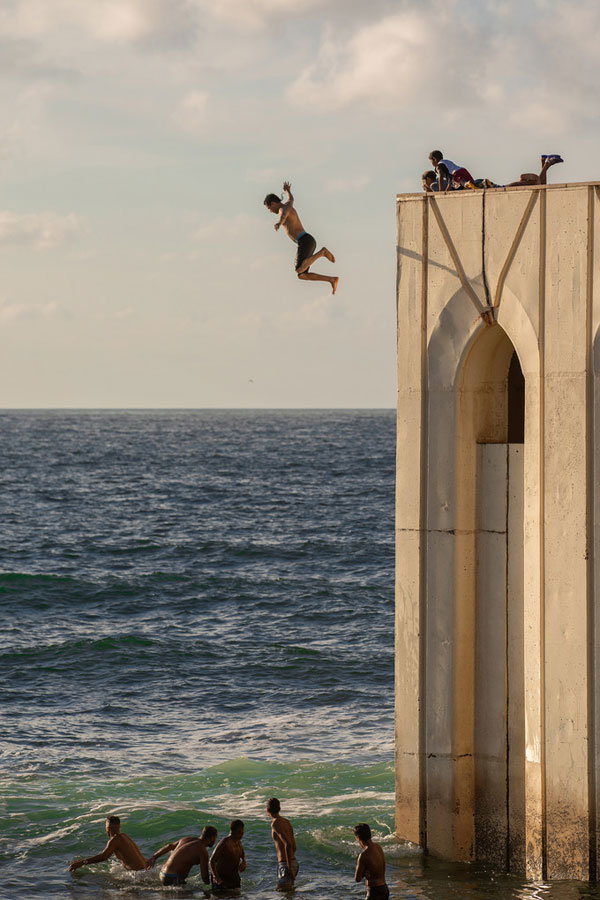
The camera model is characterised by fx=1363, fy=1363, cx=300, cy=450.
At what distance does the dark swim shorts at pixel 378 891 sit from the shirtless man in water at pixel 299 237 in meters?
7.71

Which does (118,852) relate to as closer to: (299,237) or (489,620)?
(489,620)

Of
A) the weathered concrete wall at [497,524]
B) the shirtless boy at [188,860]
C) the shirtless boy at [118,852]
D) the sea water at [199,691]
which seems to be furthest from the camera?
the sea water at [199,691]

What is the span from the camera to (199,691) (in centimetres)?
3462

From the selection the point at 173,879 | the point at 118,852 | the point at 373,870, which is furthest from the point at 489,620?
the point at 118,852

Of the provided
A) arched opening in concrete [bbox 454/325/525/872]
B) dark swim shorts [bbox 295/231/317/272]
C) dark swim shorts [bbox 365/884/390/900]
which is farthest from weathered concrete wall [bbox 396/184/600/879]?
dark swim shorts [bbox 295/231/317/272]

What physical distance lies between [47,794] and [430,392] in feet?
38.2

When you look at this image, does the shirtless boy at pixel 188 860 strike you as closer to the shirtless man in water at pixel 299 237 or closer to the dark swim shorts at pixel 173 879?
the dark swim shorts at pixel 173 879

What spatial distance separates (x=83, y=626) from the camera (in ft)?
145

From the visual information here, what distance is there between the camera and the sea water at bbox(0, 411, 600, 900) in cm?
2020

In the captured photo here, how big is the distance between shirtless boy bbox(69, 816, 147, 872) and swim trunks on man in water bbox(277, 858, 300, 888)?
2029 millimetres

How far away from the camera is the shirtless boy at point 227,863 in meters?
17.9

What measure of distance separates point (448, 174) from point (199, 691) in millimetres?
20019

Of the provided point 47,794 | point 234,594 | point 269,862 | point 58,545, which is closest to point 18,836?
point 47,794

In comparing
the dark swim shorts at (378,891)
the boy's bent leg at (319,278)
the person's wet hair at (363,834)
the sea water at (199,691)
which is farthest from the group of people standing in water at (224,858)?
the boy's bent leg at (319,278)
